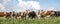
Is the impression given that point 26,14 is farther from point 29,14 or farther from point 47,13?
point 47,13

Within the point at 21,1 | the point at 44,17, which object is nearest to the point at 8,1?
the point at 21,1

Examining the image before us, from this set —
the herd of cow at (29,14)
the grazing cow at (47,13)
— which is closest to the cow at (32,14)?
the herd of cow at (29,14)

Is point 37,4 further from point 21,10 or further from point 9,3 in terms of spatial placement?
point 9,3

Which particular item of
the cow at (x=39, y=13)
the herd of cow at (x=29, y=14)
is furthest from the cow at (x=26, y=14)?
the cow at (x=39, y=13)

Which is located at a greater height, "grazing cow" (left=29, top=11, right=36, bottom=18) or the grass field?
"grazing cow" (left=29, top=11, right=36, bottom=18)

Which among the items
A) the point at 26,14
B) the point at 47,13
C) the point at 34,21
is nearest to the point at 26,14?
the point at 26,14

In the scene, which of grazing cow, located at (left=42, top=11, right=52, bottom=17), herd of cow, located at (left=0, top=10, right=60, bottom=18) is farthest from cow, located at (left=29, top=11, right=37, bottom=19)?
grazing cow, located at (left=42, top=11, right=52, bottom=17)

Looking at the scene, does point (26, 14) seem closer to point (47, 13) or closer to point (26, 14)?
point (26, 14)

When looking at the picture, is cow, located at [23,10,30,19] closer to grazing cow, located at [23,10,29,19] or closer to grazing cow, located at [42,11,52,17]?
grazing cow, located at [23,10,29,19]

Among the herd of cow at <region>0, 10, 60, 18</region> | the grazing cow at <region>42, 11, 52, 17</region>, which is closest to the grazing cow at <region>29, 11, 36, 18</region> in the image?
the herd of cow at <region>0, 10, 60, 18</region>

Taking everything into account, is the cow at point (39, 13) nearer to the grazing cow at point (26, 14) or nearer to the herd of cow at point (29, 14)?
the herd of cow at point (29, 14)

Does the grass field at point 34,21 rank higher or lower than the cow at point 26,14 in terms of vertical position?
lower

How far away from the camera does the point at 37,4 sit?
204 cm

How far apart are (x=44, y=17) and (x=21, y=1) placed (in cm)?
37
